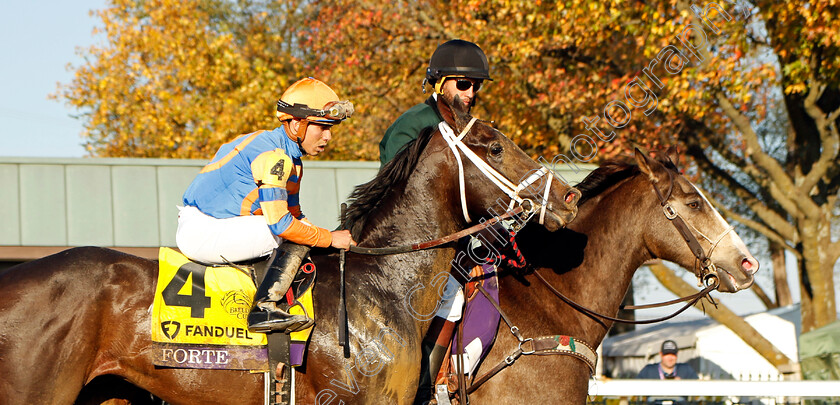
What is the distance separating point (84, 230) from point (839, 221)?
19.6 meters

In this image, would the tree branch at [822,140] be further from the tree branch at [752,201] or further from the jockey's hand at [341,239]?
the jockey's hand at [341,239]

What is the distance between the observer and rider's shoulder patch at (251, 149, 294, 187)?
3678mm

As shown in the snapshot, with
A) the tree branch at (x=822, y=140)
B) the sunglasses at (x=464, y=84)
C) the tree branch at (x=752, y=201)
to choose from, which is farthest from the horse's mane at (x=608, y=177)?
the tree branch at (x=752, y=201)

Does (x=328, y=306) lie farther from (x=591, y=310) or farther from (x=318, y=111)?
(x=591, y=310)

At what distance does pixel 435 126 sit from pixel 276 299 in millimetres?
1296

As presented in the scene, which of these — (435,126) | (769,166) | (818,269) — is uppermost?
(769,166)

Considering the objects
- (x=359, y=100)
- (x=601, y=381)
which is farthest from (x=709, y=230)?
(x=359, y=100)

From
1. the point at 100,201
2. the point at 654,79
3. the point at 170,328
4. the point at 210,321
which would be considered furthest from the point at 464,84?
the point at 100,201

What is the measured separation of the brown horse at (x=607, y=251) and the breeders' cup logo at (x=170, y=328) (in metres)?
1.82

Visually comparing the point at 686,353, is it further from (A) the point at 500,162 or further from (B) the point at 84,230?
(A) the point at 500,162

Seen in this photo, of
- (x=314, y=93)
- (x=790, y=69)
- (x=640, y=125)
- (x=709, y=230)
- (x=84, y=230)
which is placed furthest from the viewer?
(x=640, y=125)

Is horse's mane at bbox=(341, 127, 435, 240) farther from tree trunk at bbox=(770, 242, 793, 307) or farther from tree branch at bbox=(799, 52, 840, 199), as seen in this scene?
tree trunk at bbox=(770, 242, 793, 307)

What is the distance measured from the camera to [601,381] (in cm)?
755

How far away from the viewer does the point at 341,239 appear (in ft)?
12.7
